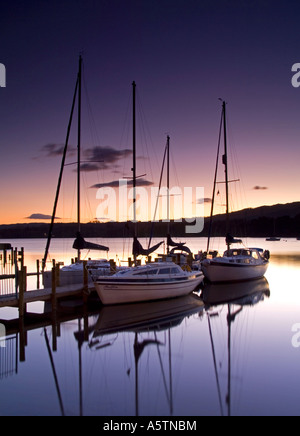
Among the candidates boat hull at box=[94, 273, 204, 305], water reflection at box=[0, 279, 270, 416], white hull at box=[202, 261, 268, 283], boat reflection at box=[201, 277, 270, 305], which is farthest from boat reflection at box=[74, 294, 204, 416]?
white hull at box=[202, 261, 268, 283]

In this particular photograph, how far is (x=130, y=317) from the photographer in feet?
63.8

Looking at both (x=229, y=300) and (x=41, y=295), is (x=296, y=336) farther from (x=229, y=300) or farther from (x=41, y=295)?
(x=41, y=295)

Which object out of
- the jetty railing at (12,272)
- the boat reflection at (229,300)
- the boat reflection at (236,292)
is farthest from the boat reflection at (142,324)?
the jetty railing at (12,272)

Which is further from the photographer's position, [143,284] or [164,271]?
[164,271]

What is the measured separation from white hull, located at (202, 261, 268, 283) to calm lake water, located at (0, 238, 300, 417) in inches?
310

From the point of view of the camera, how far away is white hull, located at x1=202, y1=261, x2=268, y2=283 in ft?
98.9

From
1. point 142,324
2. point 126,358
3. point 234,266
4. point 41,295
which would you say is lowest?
point 126,358

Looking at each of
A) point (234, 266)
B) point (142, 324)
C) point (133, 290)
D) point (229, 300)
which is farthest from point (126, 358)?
point (234, 266)

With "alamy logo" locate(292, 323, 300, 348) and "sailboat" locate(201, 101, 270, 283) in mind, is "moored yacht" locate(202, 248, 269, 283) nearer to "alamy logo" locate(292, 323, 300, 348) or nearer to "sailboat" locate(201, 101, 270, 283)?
"sailboat" locate(201, 101, 270, 283)

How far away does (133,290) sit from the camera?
2131 centimetres

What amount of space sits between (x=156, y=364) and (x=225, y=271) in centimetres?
1775

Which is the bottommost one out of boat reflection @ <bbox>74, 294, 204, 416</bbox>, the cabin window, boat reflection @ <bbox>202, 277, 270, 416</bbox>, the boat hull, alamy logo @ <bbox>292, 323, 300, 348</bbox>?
alamy logo @ <bbox>292, 323, 300, 348</bbox>

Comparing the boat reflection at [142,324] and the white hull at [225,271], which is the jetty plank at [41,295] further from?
the white hull at [225,271]

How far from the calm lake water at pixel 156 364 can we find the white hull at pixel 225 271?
788 centimetres
